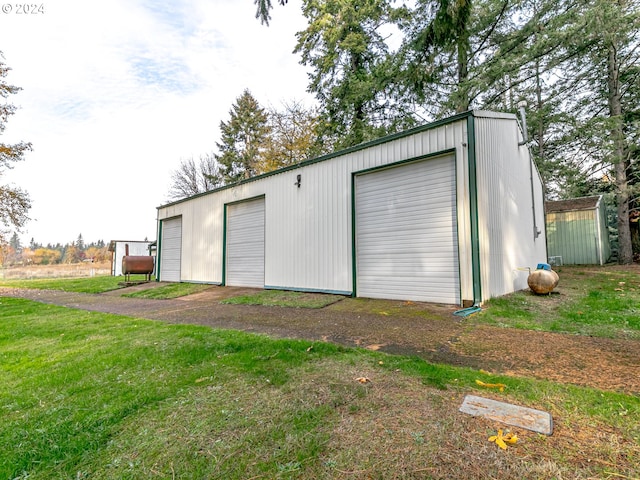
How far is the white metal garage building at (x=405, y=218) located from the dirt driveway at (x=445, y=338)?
0.92m

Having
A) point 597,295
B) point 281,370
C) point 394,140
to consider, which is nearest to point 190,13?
point 394,140

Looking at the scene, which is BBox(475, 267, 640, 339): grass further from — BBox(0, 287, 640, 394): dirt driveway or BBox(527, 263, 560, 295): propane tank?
BBox(0, 287, 640, 394): dirt driveway

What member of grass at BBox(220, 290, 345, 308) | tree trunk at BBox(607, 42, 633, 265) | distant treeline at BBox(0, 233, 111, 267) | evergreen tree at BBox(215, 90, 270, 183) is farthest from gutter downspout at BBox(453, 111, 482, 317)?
distant treeline at BBox(0, 233, 111, 267)

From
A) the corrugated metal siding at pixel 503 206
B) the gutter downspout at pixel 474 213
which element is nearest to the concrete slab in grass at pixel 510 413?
the gutter downspout at pixel 474 213

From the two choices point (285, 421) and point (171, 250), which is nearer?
point (285, 421)

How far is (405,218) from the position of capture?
22.2 ft

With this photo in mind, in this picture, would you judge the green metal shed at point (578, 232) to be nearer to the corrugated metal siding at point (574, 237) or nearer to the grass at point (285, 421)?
the corrugated metal siding at point (574, 237)

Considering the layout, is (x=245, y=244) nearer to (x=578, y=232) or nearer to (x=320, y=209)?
(x=320, y=209)

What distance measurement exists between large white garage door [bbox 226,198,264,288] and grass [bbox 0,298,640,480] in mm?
7159

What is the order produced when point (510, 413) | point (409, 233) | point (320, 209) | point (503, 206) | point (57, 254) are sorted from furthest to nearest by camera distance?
point (57, 254)
point (320, 209)
point (503, 206)
point (409, 233)
point (510, 413)

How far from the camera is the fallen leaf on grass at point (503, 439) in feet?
5.04

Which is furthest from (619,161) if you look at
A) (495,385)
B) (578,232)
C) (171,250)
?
(171,250)

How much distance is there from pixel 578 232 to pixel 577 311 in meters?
12.7

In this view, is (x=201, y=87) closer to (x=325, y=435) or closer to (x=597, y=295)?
(x=325, y=435)
